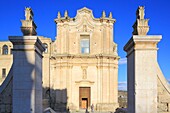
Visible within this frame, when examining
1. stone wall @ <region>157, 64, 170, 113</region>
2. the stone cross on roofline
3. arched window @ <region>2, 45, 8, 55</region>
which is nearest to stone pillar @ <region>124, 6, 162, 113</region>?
the stone cross on roofline

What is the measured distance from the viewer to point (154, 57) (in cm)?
784

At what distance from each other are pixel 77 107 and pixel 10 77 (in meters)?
18.9

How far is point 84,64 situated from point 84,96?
12.7 ft

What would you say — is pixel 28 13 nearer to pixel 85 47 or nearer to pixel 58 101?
pixel 85 47

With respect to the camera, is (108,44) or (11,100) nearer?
(11,100)

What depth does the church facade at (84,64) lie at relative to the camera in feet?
86.7

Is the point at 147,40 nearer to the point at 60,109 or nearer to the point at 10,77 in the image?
the point at 10,77

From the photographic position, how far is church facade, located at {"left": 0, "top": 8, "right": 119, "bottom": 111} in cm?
2644

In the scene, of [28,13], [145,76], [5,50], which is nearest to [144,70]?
[145,76]

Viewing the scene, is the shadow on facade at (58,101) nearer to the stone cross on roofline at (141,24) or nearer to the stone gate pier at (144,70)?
the stone gate pier at (144,70)

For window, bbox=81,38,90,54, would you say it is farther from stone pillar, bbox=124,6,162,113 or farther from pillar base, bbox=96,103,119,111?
stone pillar, bbox=124,6,162,113

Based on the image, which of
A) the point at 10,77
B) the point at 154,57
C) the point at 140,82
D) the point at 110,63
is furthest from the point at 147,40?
the point at 110,63

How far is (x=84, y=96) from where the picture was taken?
88.5 feet

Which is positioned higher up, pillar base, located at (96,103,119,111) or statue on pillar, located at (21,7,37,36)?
statue on pillar, located at (21,7,37,36)
